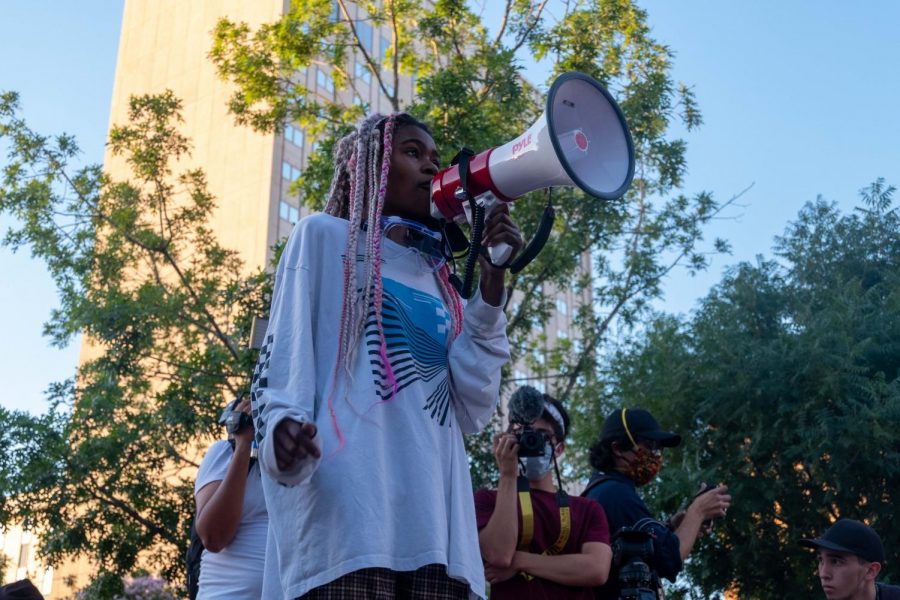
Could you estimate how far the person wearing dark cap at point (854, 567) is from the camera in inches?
190

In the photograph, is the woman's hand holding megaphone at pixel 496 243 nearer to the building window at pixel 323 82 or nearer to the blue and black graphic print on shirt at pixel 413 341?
the blue and black graphic print on shirt at pixel 413 341

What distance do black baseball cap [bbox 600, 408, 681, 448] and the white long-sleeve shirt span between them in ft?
6.12

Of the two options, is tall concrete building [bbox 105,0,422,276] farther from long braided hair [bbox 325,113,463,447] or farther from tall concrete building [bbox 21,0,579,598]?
long braided hair [bbox 325,113,463,447]

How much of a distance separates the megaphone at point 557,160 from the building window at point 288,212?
33.0m

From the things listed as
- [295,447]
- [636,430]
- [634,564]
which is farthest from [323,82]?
[295,447]

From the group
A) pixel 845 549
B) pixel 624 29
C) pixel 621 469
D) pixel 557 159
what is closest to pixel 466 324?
pixel 557 159

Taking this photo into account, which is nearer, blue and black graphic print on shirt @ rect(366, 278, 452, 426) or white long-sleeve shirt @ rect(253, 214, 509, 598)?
white long-sleeve shirt @ rect(253, 214, 509, 598)

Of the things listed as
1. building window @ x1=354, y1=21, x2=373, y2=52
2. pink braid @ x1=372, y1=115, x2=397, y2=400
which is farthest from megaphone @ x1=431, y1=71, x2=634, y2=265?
building window @ x1=354, y1=21, x2=373, y2=52

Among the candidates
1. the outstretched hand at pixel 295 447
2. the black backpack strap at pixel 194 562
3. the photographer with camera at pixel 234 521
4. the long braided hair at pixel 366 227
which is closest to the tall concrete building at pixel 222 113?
the black backpack strap at pixel 194 562

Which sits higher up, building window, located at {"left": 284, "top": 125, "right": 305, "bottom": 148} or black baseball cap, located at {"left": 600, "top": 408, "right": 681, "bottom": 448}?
building window, located at {"left": 284, "top": 125, "right": 305, "bottom": 148}

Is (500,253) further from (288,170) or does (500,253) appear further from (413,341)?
(288,170)

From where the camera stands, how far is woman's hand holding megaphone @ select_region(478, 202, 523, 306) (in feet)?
8.01

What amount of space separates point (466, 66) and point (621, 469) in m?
8.88

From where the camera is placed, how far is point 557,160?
94.4 inches
